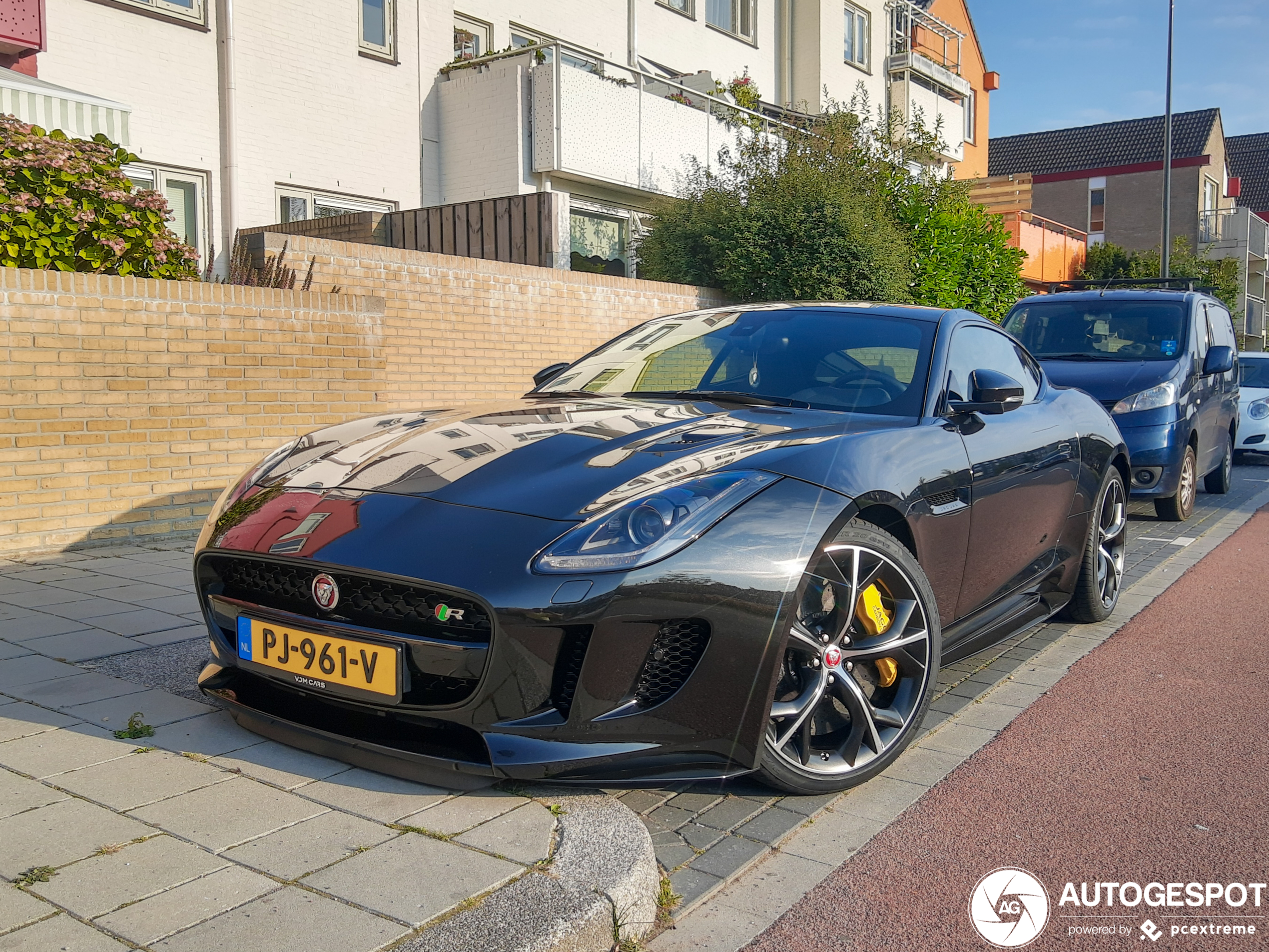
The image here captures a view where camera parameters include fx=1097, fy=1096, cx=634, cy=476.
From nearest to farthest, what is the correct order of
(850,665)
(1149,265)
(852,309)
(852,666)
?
(850,665) → (852,666) → (852,309) → (1149,265)

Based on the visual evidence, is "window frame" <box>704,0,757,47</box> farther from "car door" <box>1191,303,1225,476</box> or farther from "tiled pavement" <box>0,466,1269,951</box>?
"tiled pavement" <box>0,466,1269,951</box>

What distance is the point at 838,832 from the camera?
117 inches

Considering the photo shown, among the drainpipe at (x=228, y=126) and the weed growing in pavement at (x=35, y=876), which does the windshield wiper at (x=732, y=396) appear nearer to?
the weed growing in pavement at (x=35, y=876)

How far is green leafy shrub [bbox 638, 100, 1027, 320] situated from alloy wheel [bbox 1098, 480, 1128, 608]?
26.5 feet

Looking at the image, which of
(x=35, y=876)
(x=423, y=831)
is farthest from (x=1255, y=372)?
(x=35, y=876)

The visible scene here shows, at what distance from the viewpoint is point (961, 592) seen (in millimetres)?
3865

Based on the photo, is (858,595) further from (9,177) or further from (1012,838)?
(9,177)

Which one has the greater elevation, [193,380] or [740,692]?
[193,380]

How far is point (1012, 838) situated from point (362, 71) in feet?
45.6

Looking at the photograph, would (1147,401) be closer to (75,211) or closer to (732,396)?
(732,396)

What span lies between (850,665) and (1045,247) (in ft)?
99.1

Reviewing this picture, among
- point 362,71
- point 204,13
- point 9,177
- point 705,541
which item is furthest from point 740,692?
point 362,71

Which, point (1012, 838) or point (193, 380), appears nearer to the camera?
point (1012, 838)

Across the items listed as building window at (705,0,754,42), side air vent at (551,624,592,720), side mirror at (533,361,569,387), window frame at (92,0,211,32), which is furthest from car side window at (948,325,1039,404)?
building window at (705,0,754,42)
